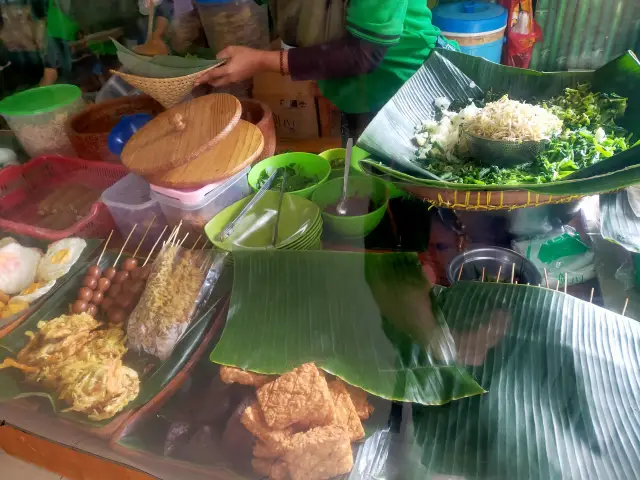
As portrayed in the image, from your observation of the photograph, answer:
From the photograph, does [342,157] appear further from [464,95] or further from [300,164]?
[464,95]

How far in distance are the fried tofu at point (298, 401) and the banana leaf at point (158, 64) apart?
3.51 ft

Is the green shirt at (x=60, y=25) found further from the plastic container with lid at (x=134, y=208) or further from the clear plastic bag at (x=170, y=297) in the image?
the clear plastic bag at (x=170, y=297)

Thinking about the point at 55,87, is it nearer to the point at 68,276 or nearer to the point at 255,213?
the point at 68,276

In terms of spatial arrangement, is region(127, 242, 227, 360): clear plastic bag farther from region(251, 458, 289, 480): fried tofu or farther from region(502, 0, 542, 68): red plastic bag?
region(502, 0, 542, 68): red plastic bag

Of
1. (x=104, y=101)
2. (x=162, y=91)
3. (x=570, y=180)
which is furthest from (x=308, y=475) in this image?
(x=104, y=101)

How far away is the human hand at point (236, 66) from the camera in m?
1.76

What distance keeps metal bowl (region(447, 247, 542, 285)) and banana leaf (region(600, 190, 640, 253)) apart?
0.21m

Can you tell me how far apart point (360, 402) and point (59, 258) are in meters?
1.11

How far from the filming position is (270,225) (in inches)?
55.5

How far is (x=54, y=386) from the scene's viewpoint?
45.9 inches

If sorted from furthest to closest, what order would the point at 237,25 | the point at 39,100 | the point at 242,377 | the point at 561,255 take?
the point at 237,25 → the point at 39,100 → the point at 561,255 → the point at 242,377

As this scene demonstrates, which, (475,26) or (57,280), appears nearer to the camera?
(57,280)

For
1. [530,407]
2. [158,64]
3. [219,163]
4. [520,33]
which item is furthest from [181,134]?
[520,33]

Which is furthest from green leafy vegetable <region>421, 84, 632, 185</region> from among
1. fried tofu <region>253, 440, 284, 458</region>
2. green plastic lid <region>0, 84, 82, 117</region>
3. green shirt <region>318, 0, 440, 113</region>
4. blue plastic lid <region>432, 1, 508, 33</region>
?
green plastic lid <region>0, 84, 82, 117</region>
